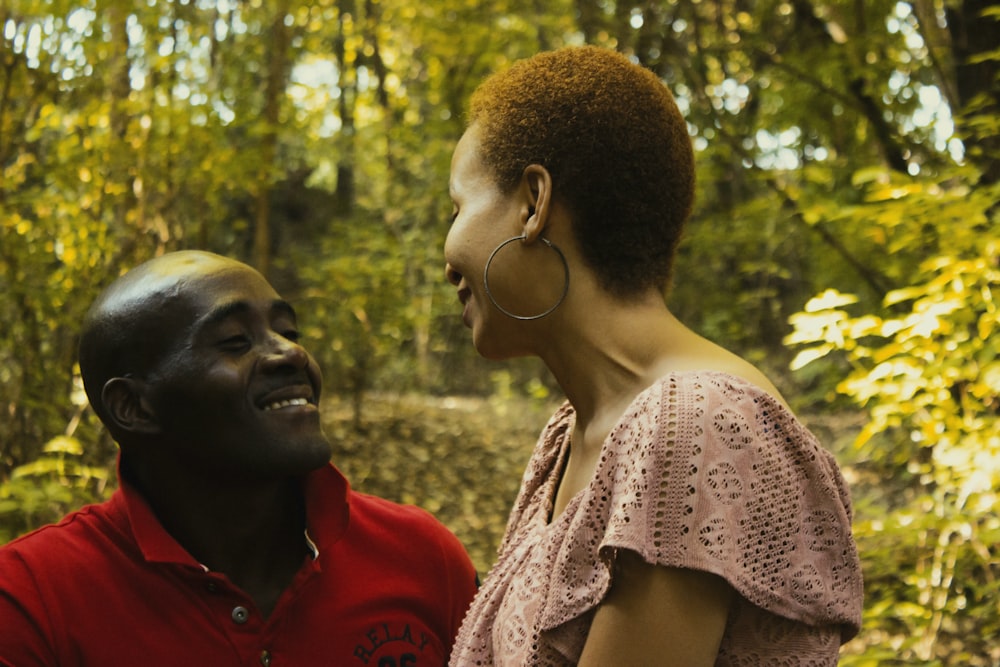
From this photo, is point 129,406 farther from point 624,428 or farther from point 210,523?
point 624,428

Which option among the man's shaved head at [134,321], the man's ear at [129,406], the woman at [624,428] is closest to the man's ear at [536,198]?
the woman at [624,428]

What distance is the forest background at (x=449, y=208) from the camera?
367 cm

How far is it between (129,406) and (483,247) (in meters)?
0.89

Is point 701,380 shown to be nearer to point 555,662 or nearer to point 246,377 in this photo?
point 555,662

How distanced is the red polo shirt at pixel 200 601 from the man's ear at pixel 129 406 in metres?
0.14

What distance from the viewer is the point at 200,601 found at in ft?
6.63

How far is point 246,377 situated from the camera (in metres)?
2.05

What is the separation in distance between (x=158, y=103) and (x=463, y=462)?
368 centimetres

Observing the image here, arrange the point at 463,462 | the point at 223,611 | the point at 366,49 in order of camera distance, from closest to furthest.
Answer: the point at 223,611 → the point at 463,462 → the point at 366,49

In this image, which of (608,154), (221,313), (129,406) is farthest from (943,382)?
(129,406)

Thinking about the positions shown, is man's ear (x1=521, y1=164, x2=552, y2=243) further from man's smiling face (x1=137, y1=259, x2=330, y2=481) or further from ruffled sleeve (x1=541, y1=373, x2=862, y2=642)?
man's smiling face (x1=137, y1=259, x2=330, y2=481)

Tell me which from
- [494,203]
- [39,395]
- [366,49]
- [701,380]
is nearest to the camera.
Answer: [701,380]

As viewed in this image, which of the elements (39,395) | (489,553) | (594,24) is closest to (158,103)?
(39,395)

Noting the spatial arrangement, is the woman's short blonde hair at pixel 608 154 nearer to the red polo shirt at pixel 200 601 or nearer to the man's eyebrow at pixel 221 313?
the man's eyebrow at pixel 221 313
